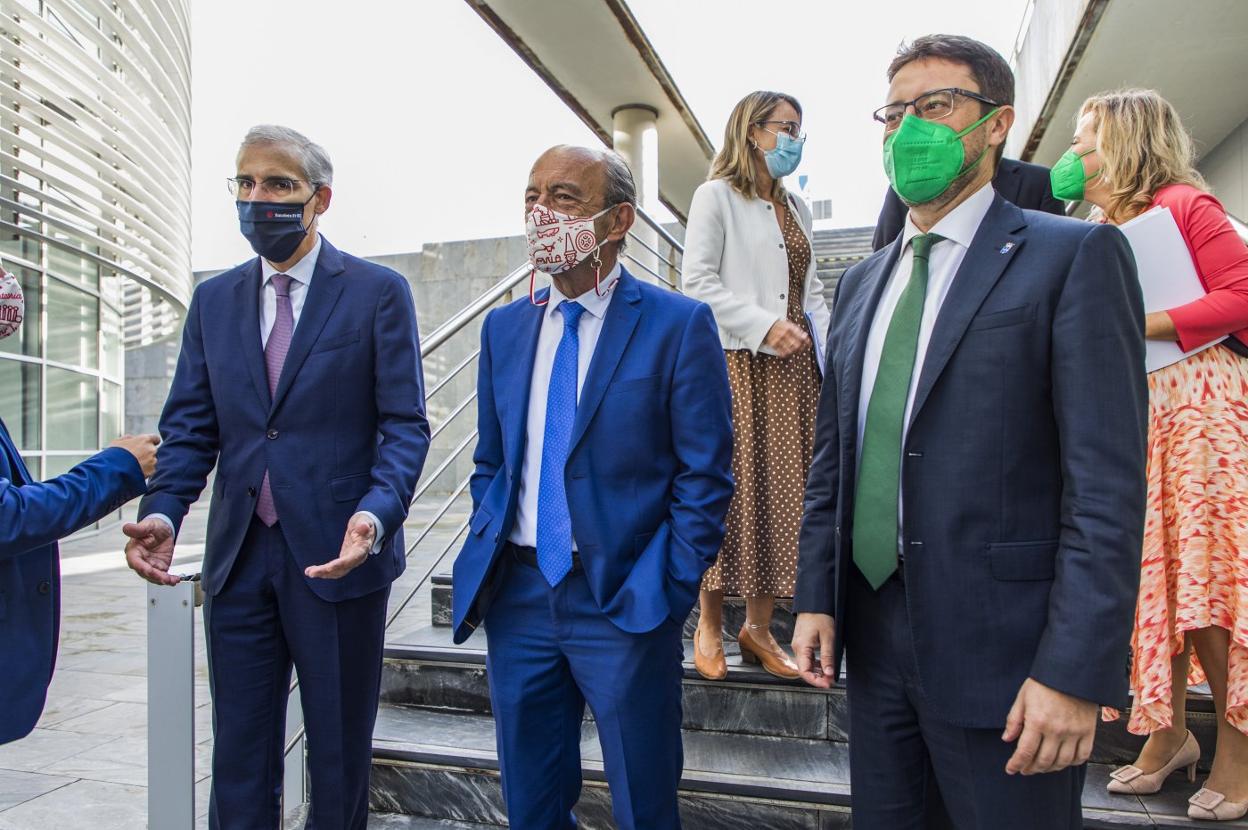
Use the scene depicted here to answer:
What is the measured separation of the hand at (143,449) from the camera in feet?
6.73

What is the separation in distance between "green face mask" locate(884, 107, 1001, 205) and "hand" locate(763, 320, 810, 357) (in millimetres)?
1187

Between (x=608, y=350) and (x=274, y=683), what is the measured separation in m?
1.11

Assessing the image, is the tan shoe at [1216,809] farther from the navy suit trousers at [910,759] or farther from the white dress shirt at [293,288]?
the white dress shirt at [293,288]

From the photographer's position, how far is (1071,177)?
8.33ft

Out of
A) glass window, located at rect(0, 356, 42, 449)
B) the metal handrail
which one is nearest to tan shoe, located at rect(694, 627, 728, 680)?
the metal handrail

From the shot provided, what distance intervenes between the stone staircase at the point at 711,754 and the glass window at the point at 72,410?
925 centimetres

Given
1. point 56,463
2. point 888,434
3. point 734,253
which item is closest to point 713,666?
point 734,253

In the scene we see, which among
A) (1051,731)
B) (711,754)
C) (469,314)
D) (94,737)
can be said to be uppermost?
(469,314)

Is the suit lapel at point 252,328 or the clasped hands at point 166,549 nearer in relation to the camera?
the clasped hands at point 166,549

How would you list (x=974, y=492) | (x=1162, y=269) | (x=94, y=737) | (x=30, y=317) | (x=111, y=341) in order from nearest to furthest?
(x=974, y=492) < (x=1162, y=269) < (x=94, y=737) < (x=30, y=317) < (x=111, y=341)

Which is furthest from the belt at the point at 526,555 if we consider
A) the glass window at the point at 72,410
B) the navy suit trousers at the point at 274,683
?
the glass window at the point at 72,410

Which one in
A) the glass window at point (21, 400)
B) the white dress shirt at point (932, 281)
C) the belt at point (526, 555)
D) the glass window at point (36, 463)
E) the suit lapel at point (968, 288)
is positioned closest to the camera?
the suit lapel at point (968, 288)

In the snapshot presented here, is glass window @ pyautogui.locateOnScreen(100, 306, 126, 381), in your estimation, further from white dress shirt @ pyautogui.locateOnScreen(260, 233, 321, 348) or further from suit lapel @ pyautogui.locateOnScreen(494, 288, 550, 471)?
suit lapel @ pyautogui.locateOnScreen(494, 288, 550, 471)

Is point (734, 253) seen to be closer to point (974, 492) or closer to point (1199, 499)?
point (1199, 499)
